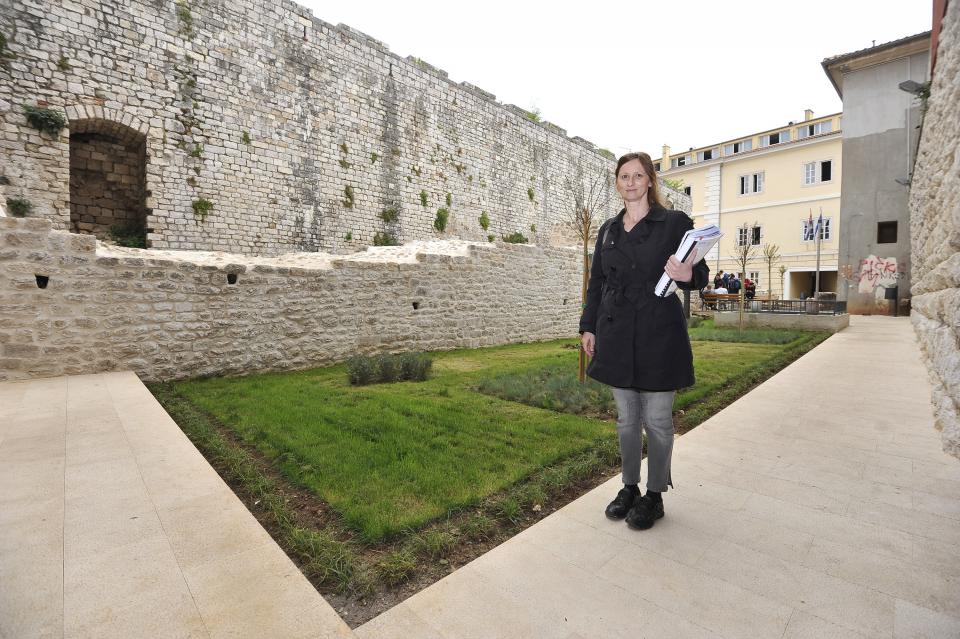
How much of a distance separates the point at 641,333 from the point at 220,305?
6.97m

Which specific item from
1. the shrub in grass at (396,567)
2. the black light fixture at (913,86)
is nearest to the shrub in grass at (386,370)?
the shrub in grass at (396,567)

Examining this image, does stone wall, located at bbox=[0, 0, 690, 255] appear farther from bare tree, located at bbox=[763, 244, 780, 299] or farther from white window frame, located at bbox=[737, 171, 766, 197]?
white window frame, located at bbox=[737, 171, 766, 197]

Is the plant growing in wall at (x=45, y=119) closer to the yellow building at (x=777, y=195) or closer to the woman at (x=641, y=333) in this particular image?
the woman at (x=641, y=333)

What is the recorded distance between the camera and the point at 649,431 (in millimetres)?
2676

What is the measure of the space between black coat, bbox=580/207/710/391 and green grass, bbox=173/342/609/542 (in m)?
1.32

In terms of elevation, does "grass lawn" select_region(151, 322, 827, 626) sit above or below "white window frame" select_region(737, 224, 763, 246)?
below

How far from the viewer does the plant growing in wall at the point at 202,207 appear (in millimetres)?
11120

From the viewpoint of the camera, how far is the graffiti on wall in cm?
1897

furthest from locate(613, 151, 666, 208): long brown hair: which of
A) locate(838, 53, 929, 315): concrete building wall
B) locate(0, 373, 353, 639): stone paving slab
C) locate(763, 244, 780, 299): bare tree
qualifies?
locate(838, 53, 929, 315): concrete building wall

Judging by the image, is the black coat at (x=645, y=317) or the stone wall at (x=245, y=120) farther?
the stone wall at (x=245, y=120)

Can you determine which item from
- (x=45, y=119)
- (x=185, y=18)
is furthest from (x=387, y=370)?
(x=185, y=18)

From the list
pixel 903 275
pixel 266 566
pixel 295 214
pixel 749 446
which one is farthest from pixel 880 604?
pixel 903 275

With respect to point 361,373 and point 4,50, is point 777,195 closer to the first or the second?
point 361,373

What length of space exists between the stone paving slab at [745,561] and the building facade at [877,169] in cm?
2046
